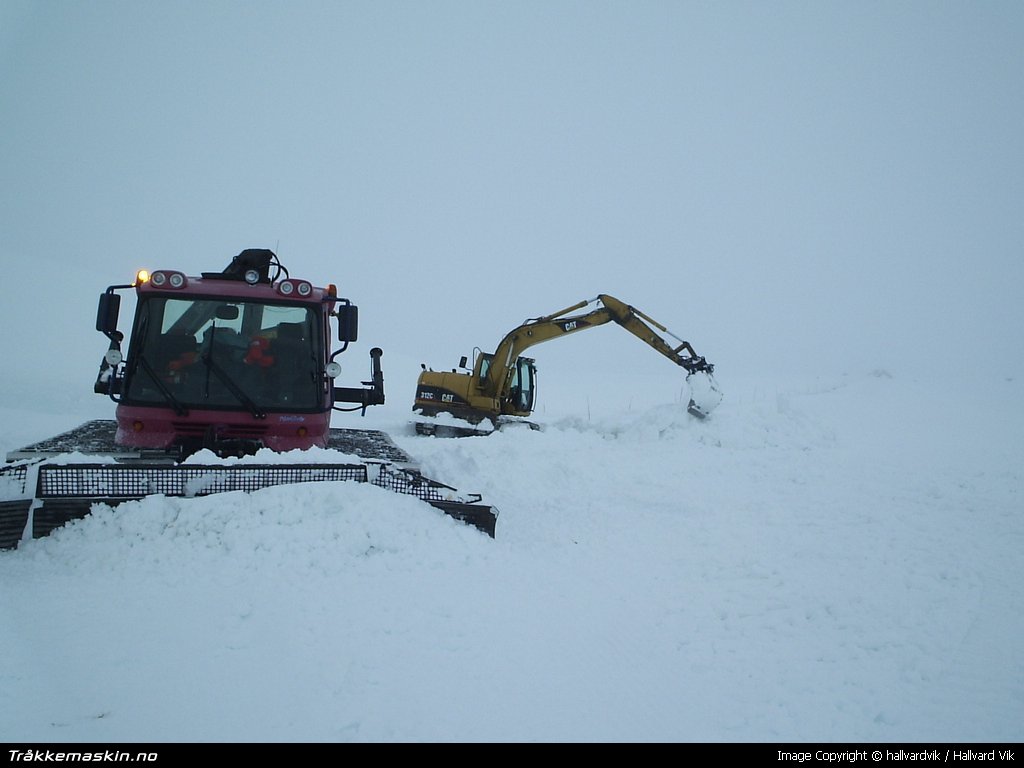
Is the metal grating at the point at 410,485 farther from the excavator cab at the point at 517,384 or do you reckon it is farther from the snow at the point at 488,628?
the excavator cab at the point at 517,384

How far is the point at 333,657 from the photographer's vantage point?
10.9 feet

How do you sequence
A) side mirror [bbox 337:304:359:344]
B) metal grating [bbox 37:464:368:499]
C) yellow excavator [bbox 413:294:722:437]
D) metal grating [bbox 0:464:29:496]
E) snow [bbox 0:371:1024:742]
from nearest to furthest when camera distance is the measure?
snow [bbox 0:371:1024:742], metal grating [bbox 0:464:29:496], metal grating [bbox 37:464:368:499], side mirror [bbox 337:304:359:344], yellow excavator [bbox 413:294:722:437]

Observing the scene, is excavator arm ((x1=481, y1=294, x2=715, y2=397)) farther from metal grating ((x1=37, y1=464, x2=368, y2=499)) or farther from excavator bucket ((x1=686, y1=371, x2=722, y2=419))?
metal grating ((x1=37, y1=464, x2=368, y2=499))

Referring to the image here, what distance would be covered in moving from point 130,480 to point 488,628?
2.57m

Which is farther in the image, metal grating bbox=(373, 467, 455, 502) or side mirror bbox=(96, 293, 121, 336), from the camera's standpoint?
side mirror bbox=(96, 293, 121, 336)

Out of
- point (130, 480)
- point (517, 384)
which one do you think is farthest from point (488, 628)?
point (517, 384)

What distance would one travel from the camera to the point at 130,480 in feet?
14.4

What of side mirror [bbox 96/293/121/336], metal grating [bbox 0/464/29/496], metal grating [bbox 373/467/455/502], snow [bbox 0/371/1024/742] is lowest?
snow [bbox 0/371/1024/742]

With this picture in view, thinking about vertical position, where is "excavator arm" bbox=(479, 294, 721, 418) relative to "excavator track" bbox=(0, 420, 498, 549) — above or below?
above

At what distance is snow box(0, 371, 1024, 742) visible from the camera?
2.94 metres

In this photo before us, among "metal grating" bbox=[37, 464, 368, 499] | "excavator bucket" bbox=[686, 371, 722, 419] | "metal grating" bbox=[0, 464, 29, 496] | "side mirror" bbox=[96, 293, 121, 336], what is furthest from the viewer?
"excavator bucket" bbox=[686, 371, 722, 419]

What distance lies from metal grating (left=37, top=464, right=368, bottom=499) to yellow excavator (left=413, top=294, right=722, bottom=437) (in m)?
10.9

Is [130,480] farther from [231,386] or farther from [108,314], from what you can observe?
[108,314]

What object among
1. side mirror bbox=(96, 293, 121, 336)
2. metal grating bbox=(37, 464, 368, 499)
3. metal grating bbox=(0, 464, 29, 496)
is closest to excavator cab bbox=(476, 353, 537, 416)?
side mirror bbox=(96, 293, 121, 336)
